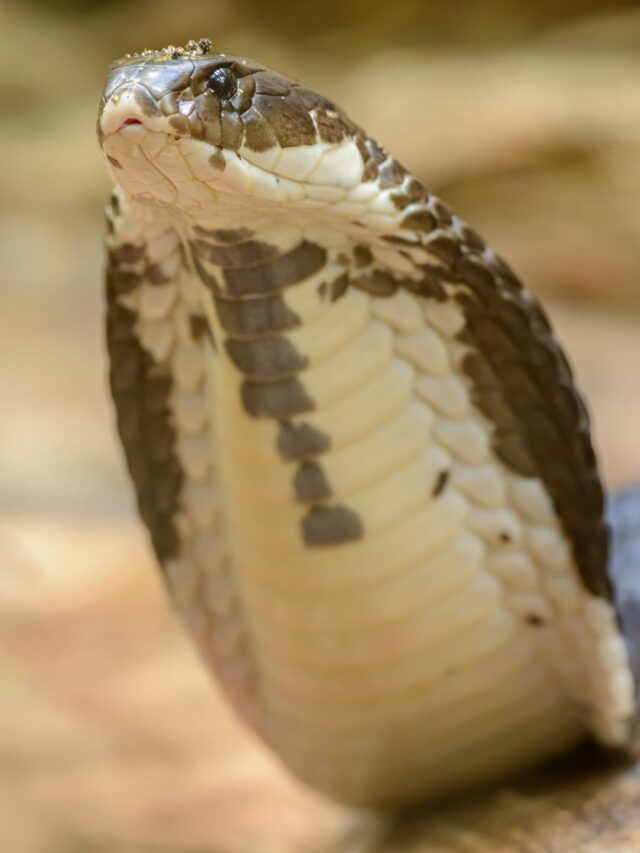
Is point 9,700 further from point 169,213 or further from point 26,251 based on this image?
point 26,251

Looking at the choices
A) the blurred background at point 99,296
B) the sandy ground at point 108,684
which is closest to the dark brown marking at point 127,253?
the sandy ground at point 108,684

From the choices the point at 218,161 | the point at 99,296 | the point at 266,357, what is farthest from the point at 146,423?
the point at 99,296

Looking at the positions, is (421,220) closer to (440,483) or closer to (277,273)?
(277,273)

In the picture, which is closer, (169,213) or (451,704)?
(169,213)

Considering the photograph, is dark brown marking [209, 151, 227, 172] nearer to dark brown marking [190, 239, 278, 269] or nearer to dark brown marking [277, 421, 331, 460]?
dark brown marking [190, 239, 278, 269]

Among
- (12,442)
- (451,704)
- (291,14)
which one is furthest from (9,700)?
(291,14)

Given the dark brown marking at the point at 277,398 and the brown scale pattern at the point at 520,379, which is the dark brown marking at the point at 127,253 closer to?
the dark brown marking at the point at 277,398
